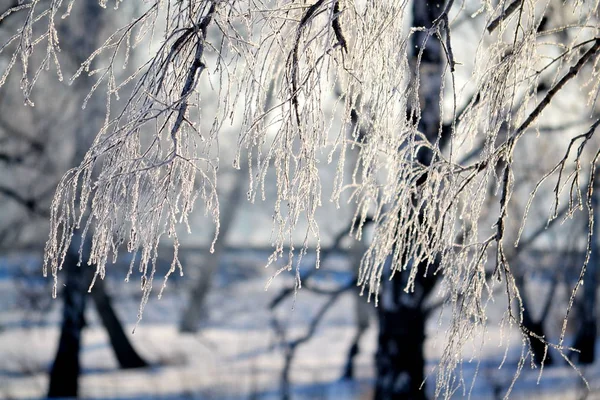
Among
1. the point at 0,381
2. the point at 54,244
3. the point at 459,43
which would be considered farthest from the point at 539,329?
the point at 54,244

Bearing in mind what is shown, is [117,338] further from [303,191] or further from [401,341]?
[303,191]

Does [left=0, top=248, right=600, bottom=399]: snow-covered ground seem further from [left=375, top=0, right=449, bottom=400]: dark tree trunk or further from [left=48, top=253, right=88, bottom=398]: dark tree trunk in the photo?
[left=375, top=0, right=449, bottom=400]: dark tree trunk

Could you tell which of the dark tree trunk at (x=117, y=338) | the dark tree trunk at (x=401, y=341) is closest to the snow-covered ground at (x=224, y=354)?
the dark tree trunk at (x=117, y=338)

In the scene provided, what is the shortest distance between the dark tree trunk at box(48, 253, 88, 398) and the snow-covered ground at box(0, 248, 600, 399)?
0.99ft

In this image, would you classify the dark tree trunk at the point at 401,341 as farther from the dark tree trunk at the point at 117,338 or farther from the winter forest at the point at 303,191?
the dark tree trunk at the point at 117,338

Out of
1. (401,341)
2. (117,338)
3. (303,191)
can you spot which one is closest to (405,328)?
(401,341)

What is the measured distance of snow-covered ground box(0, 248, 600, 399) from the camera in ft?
37.1

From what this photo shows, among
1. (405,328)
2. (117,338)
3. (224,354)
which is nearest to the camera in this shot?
(405,328)

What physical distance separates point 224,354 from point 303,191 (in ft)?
41.6

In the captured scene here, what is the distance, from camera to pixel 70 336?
40.9 ft

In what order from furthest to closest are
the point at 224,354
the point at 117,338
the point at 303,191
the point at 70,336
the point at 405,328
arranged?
the point at 224,354 < the point at 117,338 < the point at 70,336 < the point at 405,328 < the point at 303,191

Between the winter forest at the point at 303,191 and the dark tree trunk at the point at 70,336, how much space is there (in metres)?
0.03

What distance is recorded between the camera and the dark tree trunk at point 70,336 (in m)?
12.1

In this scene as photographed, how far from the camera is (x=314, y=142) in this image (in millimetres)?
2584
